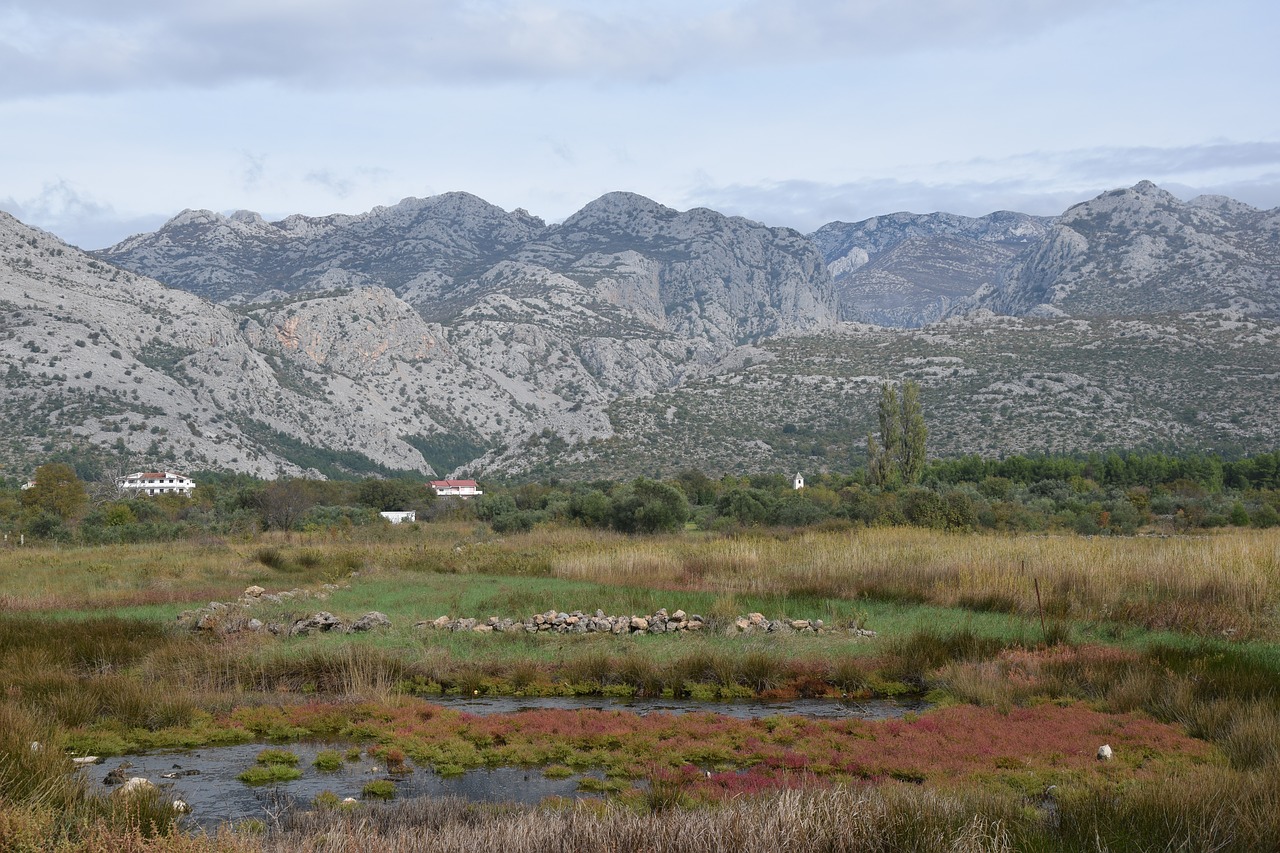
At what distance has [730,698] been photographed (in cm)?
1530

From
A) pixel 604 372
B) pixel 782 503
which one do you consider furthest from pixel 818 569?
pixel 604 372

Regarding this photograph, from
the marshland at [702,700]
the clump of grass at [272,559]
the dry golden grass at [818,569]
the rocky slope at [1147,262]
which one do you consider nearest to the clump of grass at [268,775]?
the marshland at [702,700]

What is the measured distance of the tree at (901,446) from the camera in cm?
6581

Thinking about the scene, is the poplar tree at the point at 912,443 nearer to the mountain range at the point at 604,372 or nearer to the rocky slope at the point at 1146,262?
the mountain range at the point at 604,372

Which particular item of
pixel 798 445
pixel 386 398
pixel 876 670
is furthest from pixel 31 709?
pixel 386 398

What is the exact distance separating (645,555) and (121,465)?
84.4 meters

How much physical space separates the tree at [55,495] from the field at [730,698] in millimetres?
34884

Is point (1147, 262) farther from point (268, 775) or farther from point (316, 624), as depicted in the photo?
point (268, 775)

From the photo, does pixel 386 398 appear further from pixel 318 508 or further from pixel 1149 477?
pixel 1149 477

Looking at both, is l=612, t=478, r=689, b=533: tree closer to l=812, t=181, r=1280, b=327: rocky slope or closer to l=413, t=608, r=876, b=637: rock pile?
l=413, t=608, r=876, b=637: rock pile

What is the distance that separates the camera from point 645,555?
30047 mm

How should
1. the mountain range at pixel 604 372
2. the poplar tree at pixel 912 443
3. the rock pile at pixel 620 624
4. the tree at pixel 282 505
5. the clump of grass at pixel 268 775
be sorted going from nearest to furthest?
the clump of grass at pixel 268 775 → the rock pile at pixel 620 624 → the tree at pixel 282 505 → the poplar tree at pixel 912 443 → the mountain range at pixel 604 372

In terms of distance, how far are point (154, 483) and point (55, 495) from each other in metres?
31.5

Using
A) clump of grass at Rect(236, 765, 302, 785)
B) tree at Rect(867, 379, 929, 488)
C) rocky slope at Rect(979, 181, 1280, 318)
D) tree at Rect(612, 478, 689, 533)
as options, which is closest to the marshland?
clump of grass at Rect(236, 765, 302, 785)
